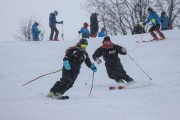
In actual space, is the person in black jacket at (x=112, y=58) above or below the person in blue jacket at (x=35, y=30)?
below

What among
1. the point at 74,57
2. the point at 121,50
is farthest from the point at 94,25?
the point at 74,57

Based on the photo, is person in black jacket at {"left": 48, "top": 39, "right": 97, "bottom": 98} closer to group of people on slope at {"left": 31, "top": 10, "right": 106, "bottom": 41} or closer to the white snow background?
the white snow background

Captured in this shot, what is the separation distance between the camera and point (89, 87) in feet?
30.4

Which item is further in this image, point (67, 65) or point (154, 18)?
point (154, 18)

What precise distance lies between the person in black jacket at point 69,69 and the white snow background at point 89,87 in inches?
11.5

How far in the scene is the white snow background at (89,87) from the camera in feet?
16.6

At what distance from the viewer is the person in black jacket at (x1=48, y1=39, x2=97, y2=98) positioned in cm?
725

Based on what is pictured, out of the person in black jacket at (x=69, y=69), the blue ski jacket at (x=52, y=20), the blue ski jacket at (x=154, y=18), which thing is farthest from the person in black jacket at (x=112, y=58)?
the blue ski jacket at (x=52, y=20)

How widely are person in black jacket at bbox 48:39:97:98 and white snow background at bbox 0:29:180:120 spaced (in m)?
0.29

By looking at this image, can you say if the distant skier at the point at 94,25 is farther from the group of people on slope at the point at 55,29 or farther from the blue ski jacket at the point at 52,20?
the blue ski jacket at the point at 52,20

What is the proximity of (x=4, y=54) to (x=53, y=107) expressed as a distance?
9.77 metres

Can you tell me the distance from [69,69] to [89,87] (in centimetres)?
211

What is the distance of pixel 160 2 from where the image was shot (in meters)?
37.7

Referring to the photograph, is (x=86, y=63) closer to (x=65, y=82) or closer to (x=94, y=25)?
(x=65, y=82)
